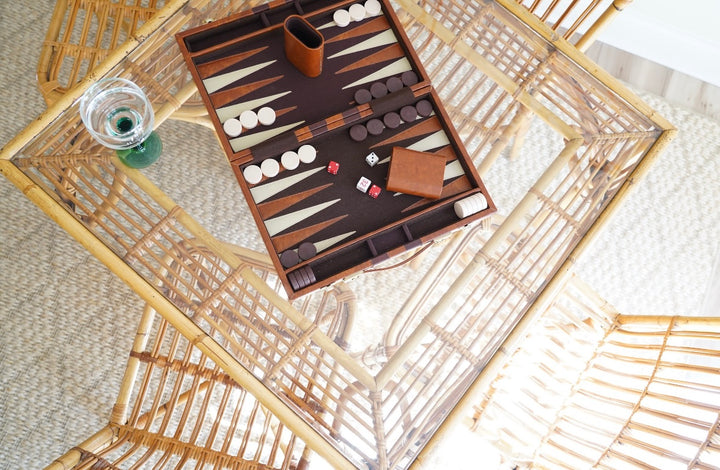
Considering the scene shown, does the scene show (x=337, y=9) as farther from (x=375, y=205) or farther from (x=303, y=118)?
(x=375, y=205)

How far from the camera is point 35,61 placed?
1712 millimetres

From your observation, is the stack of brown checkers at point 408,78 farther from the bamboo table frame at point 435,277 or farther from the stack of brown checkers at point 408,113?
the bamboo table frame at point 435,277

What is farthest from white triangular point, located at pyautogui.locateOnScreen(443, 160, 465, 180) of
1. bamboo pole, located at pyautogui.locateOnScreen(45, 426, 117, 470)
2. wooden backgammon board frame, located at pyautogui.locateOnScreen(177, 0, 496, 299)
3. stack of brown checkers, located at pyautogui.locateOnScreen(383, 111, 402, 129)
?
bamboo pole, located at pyautogui.locateOnScreen(45, 426, 117, 470)

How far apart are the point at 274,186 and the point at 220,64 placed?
0.24m

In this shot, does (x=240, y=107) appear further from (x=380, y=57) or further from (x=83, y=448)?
(x=83, y=448)

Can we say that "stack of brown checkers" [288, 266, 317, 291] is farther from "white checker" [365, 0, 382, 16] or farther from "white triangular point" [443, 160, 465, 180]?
"white checker" [365, 0, 382, 16]

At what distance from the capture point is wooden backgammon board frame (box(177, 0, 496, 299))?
36.7 inches

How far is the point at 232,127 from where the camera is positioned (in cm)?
95

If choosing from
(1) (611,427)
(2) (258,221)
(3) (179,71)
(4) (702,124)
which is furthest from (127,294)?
(4) (702,124)

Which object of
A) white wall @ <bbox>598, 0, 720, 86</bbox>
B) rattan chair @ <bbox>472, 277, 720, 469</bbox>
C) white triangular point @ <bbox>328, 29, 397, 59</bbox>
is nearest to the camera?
white triangular point @ <bbox>328, 29, 397, 59</bbox>

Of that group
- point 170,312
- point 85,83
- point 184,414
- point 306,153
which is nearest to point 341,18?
point 306,153

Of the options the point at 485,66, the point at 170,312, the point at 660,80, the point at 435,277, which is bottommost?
the point at 170,312

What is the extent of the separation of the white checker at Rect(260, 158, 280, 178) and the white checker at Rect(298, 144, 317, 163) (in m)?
0.04

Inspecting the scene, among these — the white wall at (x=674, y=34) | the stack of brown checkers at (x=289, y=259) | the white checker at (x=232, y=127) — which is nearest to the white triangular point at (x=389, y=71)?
the white checker at (x=232, y=127)
